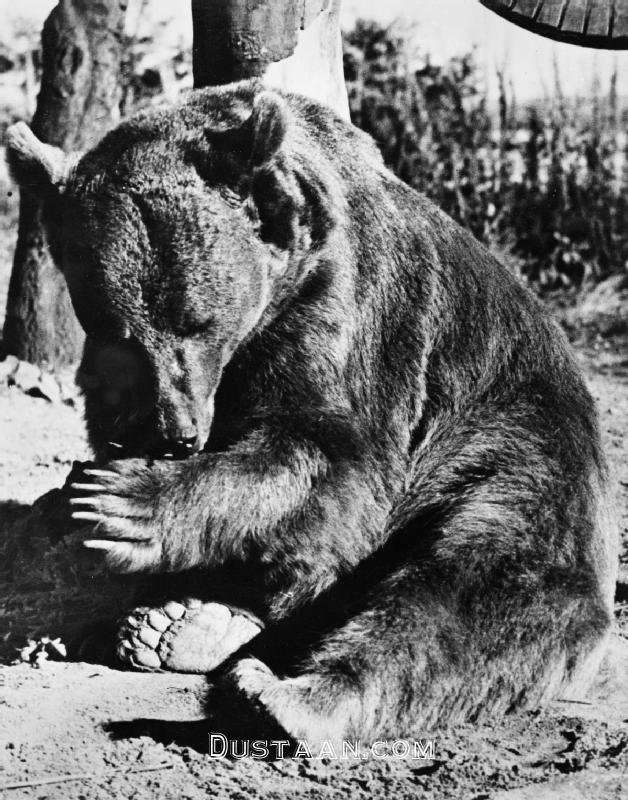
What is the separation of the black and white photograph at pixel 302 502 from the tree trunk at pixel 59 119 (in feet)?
9.03

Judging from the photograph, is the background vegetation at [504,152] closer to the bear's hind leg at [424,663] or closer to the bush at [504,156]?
the bush at [504,156]

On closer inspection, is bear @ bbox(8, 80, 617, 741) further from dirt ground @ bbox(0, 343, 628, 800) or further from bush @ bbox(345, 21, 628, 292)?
bush @ bbox(345, 21, 628, 292)

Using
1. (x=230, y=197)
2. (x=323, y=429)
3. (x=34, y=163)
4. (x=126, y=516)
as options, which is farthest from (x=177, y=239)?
(x=126, y=516)

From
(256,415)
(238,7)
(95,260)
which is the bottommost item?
(256,415)

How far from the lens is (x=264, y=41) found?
5.26 meters

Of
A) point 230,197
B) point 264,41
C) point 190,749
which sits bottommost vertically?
point 190,749

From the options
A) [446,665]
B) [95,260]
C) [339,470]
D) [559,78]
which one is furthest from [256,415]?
[559,78]

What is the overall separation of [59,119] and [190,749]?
16.8ft

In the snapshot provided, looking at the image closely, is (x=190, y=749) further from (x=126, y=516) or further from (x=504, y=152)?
(x=504, y=152)

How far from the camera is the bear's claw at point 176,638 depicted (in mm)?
3949

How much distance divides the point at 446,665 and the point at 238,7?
11.2ft

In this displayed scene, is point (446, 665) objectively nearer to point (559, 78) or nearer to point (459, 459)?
point (459, 459)

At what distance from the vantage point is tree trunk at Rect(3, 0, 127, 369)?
7.18 metres

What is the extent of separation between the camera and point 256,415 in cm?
404
